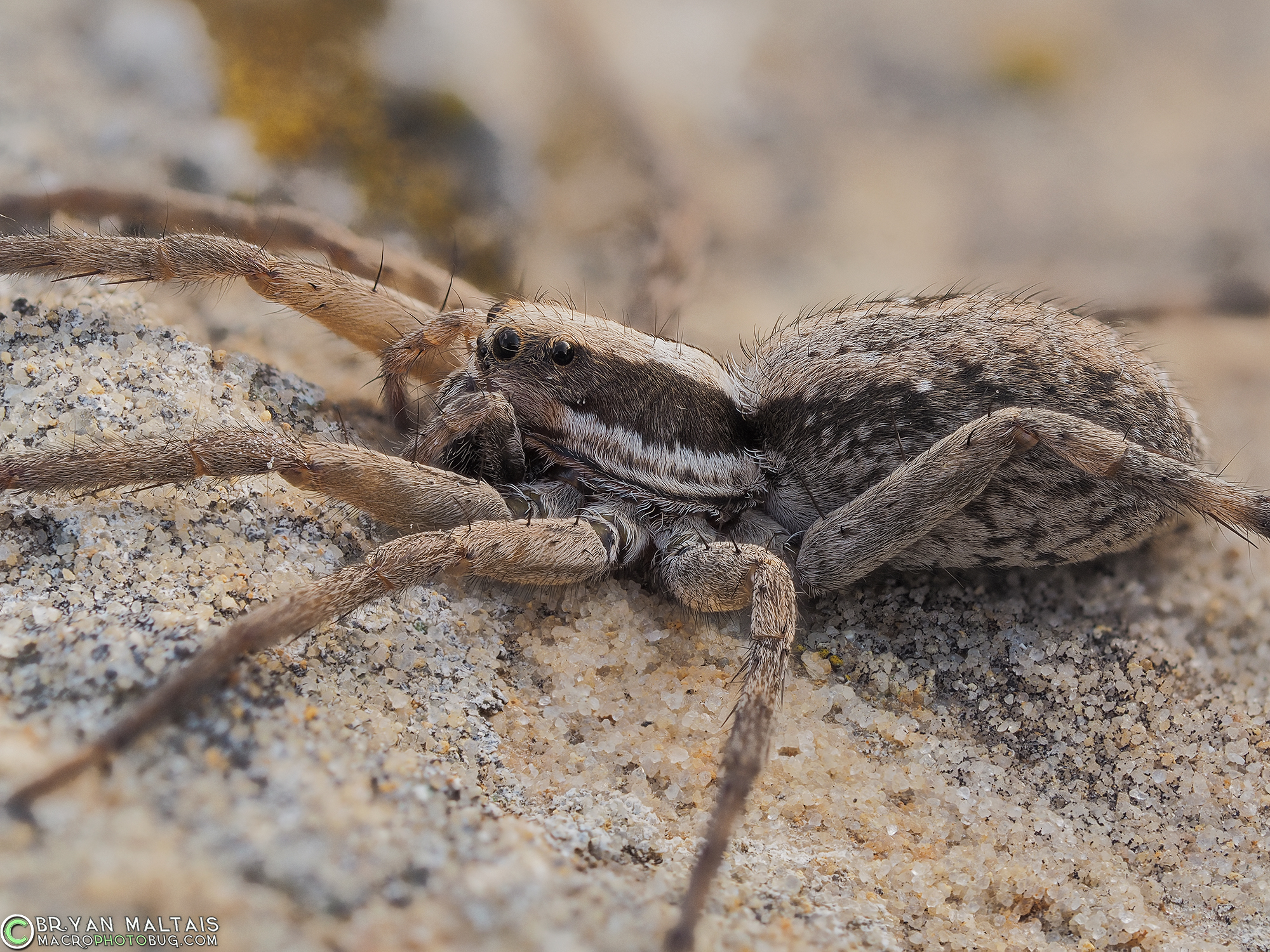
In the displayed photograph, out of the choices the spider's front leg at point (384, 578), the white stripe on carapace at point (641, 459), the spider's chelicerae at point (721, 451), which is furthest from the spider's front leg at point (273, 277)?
the spider's front leg at point (384, 578)

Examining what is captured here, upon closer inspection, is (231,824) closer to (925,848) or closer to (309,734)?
(309,734)

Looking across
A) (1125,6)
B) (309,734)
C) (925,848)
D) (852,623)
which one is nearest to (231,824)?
(309,734)

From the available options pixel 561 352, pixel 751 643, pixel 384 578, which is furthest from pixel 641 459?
pixel 384 578

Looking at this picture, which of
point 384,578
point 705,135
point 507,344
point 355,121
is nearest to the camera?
point 384,578

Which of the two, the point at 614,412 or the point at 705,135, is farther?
the point at 705,135

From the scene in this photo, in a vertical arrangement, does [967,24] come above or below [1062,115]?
above

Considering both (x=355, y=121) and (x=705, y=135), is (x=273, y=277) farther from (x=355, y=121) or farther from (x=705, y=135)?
(x=705, y=135)

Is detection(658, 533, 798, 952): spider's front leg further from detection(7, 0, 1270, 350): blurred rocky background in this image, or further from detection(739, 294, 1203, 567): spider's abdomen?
detection(7, 0, 1270, 350): blurred rocky background
